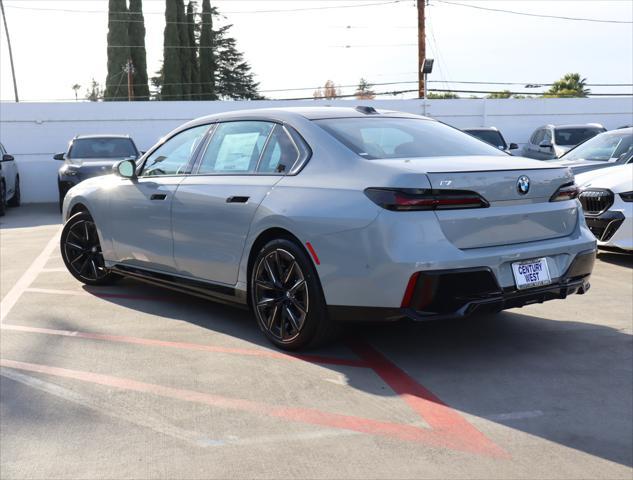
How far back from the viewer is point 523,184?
443 centimetres

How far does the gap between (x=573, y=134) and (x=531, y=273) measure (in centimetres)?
1364

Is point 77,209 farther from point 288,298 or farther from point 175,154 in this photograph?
point 288,298

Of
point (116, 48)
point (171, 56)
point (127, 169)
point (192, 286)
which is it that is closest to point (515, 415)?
point (192, 286)

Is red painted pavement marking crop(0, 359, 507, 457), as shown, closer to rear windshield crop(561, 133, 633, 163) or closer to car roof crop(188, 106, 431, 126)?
car roof crop(188, 106, 431, 126)

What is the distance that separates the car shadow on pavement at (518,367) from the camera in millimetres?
3613

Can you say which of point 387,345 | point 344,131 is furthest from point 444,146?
point 387,345

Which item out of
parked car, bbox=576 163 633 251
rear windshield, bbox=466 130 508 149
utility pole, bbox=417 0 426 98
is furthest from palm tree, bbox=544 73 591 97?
parked car, bbox=576 163 633 251

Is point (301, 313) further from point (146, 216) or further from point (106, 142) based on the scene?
point (106, 142)

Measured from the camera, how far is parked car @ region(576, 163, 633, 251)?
772 centimetres

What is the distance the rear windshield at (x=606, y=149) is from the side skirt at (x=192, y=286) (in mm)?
6094

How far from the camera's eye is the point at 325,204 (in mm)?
4430

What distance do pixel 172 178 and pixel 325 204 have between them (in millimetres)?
1885

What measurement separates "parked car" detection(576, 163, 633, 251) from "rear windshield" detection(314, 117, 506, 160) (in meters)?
3.16

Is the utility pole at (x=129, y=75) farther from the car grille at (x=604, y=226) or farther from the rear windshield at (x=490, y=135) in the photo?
the car grille at (x=604, y=226)
